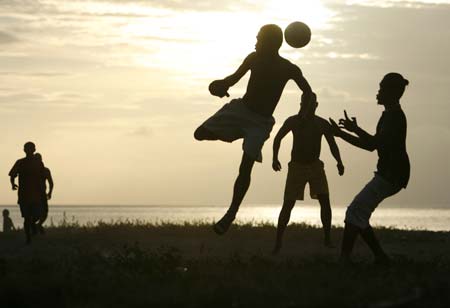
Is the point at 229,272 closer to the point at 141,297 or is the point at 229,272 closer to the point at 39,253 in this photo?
the point at 141,297

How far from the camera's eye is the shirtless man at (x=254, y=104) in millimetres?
12625

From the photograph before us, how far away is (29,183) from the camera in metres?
21.6

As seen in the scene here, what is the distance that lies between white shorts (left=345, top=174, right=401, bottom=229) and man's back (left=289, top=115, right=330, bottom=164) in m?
4.34

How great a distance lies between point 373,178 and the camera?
41.3 feet

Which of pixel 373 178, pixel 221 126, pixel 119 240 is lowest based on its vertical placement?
pixel 119 240

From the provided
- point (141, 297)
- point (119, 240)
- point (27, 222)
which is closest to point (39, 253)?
point (119, 240)

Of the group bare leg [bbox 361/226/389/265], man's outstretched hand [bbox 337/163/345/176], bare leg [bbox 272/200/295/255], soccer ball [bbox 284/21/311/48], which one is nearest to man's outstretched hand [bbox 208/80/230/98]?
soccer ball [bbox 284/21/311/48]

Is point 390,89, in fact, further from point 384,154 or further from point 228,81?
point 228,81

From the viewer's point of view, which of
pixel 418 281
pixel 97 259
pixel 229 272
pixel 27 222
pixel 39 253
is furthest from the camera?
pixel 27 222

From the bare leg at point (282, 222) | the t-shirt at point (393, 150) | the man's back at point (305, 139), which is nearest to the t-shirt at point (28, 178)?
the man's back at point (305, 139)

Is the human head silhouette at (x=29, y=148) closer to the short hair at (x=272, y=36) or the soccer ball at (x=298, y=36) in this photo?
the soccer ball at (x=298, y=36)

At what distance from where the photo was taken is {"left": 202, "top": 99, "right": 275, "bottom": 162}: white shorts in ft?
41.3

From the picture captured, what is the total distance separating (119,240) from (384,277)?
10307 millimetres

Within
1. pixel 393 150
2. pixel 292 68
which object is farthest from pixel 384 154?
pixel 292 68
